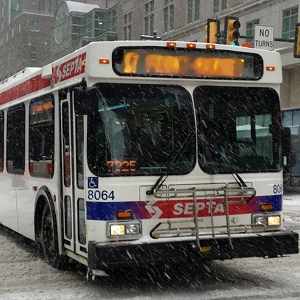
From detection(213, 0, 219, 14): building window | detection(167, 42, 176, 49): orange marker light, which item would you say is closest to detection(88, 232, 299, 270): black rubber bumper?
detection(167, 42, 176, 49): orange marker light

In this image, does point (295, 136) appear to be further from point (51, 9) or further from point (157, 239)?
point (51, 9)

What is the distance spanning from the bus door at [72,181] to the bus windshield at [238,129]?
1.48 metres

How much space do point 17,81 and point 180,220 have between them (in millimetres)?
4873

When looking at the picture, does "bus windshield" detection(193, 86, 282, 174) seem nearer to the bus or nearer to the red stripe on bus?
the bus

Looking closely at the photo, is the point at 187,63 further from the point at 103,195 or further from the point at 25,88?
the point at 25,88

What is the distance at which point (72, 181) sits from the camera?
7.82 metres

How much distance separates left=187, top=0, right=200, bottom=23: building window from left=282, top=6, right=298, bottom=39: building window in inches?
366

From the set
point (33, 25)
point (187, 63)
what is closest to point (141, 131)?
point (187, 63)

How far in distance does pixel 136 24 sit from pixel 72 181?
43.9 meters

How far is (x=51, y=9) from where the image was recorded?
3474 inches

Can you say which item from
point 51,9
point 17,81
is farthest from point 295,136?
point 51,9

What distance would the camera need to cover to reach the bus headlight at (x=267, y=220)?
764cm

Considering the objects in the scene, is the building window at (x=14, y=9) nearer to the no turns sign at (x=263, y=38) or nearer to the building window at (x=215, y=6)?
the building window at (x=215, y=6)

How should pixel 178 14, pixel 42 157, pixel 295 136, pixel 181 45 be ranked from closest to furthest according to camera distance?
pixel 181 45 → pixel 42 157 → pixel 295 136 → pixel 178 14
